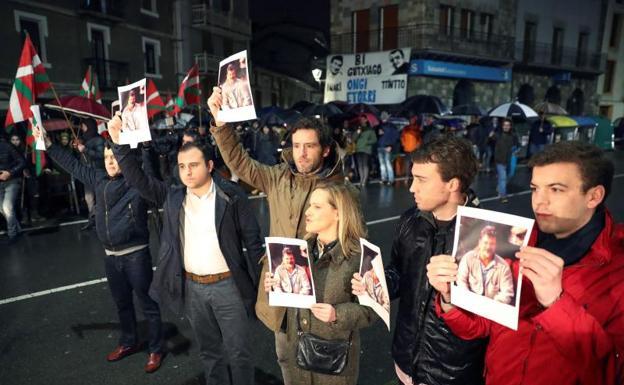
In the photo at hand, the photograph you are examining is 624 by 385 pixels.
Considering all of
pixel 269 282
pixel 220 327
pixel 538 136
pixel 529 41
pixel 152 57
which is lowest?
pixel 220 327

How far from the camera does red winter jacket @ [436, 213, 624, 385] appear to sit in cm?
140

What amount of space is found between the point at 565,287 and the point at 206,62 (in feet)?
87.6

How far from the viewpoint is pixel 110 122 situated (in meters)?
3.24

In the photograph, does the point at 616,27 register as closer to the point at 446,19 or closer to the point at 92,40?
the point at 446,19

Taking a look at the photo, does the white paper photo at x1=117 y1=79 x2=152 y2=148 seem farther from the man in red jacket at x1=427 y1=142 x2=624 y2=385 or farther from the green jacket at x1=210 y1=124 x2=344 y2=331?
the man in red jacket at x1=427 y1=142 x2=624 y2=385

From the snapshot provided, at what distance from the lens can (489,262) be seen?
1459 millimetres

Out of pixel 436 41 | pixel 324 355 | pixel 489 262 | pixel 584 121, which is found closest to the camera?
pixel 489 262

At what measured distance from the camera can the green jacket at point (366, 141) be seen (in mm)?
12866

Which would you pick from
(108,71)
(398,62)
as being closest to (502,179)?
(398,62)

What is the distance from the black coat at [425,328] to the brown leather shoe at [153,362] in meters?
2.25

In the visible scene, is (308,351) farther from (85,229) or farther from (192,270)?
(85,229)

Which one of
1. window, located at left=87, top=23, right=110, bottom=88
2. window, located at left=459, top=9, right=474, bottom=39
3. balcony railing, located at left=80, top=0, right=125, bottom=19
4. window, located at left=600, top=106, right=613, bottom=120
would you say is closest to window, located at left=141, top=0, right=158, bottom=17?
balcony railing, located at left=80, top=0, right=125, bottom=19

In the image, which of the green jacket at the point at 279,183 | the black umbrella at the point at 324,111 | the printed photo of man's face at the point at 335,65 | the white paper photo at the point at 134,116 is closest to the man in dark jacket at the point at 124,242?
the white paper photo at the point at 134,116

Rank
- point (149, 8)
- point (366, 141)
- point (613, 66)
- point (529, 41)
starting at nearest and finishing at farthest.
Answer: point (366, 141), point (149, 8), point (529, 41), point (613, 66)
